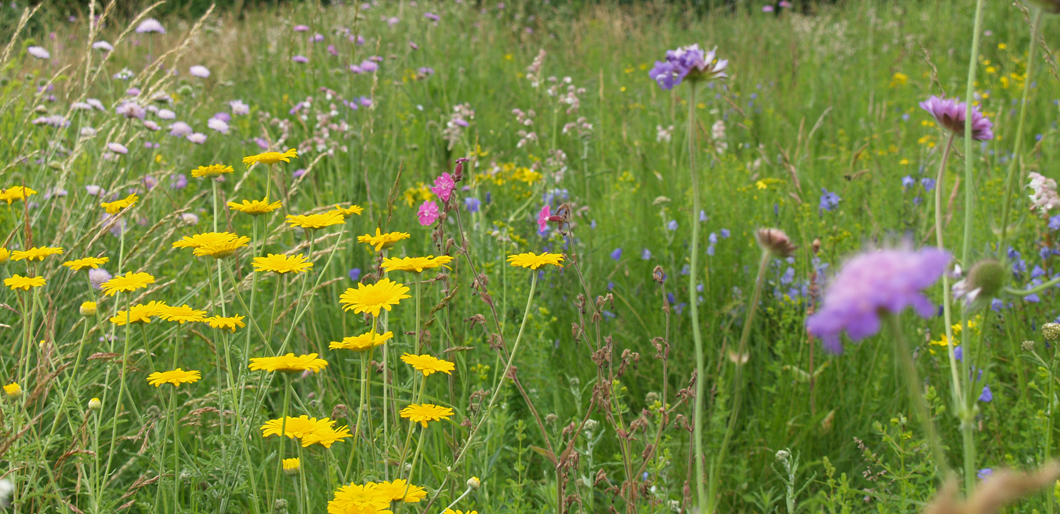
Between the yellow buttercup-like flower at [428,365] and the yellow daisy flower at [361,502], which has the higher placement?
the yellow buttercup-like flower at [428,365]

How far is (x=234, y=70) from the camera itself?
4.98 metres

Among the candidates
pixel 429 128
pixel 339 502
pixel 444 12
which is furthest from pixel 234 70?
pixel 339 502

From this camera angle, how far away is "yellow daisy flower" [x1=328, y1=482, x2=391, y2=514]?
2.96ft

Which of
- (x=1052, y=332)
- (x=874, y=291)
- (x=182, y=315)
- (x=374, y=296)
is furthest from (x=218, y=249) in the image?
(x=1052, y=332)

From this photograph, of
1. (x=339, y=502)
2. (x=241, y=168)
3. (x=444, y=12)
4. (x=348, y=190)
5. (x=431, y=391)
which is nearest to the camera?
(x=339, y=502)

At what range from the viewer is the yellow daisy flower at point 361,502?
0.90 meters

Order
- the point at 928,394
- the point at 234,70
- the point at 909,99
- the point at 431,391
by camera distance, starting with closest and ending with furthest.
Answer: the point at 928,394 < the point at 431,391 < the point at 909,99 < the point at 234,70

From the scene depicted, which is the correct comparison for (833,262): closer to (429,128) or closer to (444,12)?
(429,128)

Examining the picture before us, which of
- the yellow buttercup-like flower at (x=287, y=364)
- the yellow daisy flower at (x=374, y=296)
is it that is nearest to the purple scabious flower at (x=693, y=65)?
the yellow daisy flower at (x=374, y=296)

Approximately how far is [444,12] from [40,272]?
4495 mm

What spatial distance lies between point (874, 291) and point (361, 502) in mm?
753

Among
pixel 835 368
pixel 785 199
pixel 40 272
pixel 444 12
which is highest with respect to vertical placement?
pixel 444 12

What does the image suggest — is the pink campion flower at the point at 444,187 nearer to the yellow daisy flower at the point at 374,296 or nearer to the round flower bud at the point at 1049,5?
the yellow daisy flower at the point at 374,296

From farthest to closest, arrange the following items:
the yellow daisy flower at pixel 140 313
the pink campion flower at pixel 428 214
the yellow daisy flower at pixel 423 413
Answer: the pink campion flower at pixel 428 214
the yellow daisy flower at pixel 140 313
the yellow daisy flower at pixel 423 413
